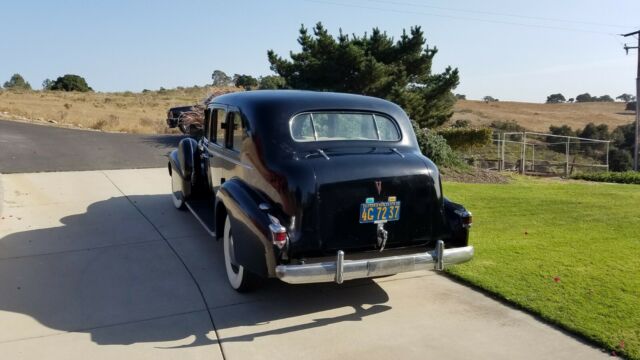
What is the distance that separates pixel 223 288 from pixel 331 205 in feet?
4.85

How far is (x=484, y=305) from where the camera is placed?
4.53 m

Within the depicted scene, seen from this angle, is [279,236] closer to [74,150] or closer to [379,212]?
[379,212]

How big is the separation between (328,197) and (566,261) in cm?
315

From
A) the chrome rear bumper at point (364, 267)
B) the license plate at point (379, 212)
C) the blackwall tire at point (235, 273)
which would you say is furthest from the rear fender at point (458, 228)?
the blackwall tire at point (235, 273)

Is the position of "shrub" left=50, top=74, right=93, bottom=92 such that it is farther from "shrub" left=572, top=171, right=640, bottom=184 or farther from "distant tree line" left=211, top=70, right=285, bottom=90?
"shrub" left=572, top=171, right=640, bottom=184

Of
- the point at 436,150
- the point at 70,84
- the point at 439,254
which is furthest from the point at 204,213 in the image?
the point at 70,84

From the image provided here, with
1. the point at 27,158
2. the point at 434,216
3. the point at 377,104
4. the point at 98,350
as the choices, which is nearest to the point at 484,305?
the point at 434,216

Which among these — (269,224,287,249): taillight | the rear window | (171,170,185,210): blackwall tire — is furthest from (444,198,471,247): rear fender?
(171,170,185,210): blackwall tire

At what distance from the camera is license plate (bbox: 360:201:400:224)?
13.7ft

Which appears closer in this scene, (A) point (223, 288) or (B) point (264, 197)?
(B) point (264, 197)

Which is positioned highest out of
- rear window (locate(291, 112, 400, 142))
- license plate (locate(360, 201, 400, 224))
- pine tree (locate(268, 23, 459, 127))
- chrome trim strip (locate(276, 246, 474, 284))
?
pine tree (locate(268, 23, 459, 127))

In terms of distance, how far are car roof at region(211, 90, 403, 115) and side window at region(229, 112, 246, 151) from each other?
0.42ft

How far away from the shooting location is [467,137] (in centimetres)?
1894

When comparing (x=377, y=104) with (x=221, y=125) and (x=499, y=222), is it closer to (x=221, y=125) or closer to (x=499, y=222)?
(x=221, y=125)
